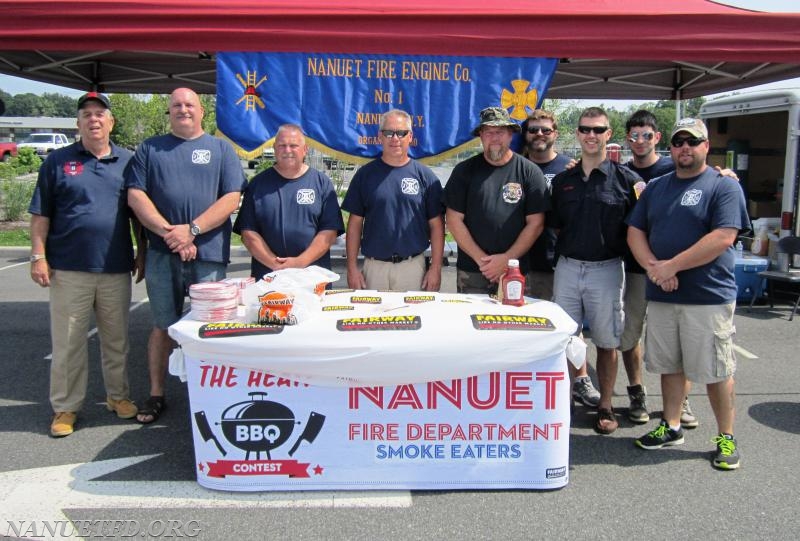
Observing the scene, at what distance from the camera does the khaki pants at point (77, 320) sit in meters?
3.56

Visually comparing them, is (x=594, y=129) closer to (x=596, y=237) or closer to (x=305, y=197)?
(x=596, y=237)

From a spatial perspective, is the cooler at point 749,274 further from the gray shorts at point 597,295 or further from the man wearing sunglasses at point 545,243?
the gray shorts at point 597,295

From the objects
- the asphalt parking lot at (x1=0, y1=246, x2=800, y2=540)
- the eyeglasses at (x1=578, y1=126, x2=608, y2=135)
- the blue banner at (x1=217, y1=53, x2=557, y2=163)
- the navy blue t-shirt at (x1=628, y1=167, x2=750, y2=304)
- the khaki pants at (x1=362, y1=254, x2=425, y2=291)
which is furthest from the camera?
the blue banner at (x1=217, y1=53, x2=557, y2=163)

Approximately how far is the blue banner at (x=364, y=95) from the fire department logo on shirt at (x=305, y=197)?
848 millimetres

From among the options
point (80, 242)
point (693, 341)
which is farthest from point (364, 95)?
point (693, 341)

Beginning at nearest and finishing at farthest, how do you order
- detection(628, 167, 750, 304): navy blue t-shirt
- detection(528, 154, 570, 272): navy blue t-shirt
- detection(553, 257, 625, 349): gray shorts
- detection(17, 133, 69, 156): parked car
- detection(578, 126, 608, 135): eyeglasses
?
detection(628, 167, 750, 304): navy blue t-shirt → detection(578, 126, 608, 135): eyeglasses → detection(553, 257, 625, 349): gray shorts → detection(528, 154, 570, 272): navy blue t-shirt → detection(17, 133, 69, 156): parked car

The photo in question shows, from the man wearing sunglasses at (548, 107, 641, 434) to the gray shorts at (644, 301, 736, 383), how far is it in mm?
250

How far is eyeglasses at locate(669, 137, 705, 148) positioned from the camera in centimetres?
312

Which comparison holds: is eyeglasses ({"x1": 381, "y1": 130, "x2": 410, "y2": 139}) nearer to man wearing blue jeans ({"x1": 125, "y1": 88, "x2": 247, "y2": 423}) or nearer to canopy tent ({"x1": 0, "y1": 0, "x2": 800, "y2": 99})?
canopy tent ({"x1": 0, "y1": 0, "x2": 800, "y2": 99})

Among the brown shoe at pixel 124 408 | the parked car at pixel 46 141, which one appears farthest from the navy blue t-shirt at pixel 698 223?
the parked car at pixel 46 141

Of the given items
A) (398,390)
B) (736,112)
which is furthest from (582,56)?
(736,112)

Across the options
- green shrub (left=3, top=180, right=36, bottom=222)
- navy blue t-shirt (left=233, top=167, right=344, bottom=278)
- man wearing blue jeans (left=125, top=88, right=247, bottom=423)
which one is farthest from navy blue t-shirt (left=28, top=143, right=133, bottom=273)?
green shrub (left=3, top=180, right=36, bottom=222)

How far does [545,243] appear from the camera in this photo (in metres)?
3.98

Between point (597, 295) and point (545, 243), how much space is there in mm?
585
